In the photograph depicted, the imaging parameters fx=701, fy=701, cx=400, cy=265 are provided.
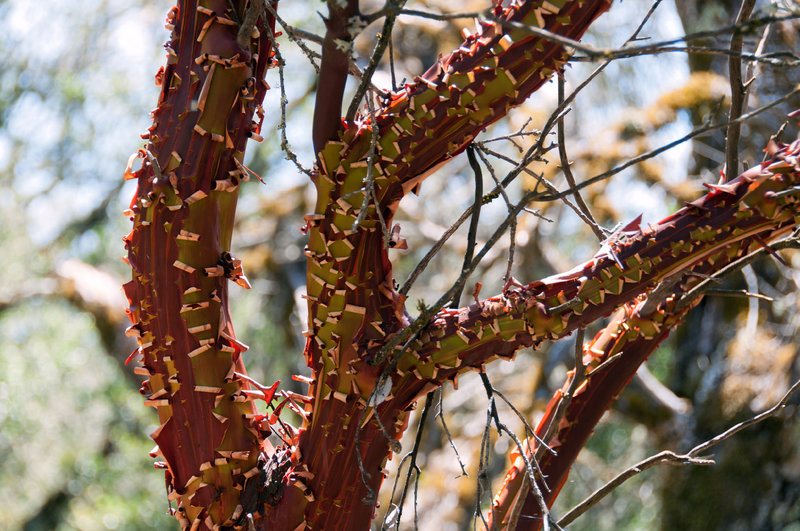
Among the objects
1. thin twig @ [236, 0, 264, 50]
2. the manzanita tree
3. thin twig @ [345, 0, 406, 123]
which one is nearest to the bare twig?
the manzanita tree

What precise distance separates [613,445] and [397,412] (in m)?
4.16

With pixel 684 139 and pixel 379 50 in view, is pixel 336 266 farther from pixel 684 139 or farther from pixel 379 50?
pixel 684 139

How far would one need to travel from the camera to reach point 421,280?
3.10 meters

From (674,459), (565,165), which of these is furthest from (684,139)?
(674,459)

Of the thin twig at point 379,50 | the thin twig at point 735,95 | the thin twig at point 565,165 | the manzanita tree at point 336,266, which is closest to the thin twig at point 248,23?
the manzanita tree at point 336,266

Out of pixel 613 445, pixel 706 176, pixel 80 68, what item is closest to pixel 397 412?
pixel 706 176

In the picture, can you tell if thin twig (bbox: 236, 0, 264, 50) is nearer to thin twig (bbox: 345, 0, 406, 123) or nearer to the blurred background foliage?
thin twig (bbox: 345, 0, 406, 123)

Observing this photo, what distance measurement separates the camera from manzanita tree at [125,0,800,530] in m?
0.62

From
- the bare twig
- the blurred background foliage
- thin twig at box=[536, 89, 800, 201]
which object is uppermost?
the blurred background foliage

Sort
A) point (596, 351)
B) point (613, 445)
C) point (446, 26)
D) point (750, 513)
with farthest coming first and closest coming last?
point (613, 445) < point (446, 26) < point (750, 513) < point (596, 351)

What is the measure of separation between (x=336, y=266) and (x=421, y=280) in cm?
245

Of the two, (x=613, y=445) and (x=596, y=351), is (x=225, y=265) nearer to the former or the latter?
(x=596, y=351)

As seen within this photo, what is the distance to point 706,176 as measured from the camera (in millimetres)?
1973

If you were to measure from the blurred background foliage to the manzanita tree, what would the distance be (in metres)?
0.53
